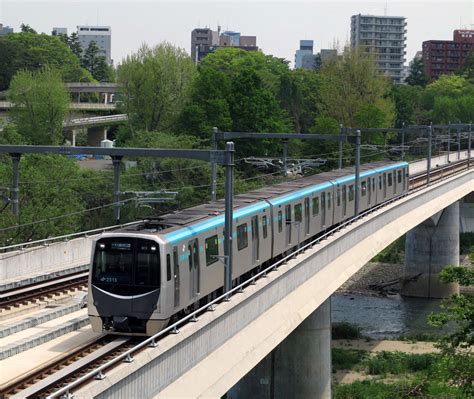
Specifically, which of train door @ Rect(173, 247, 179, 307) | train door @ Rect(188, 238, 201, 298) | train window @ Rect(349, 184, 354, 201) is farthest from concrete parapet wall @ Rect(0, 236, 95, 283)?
train window @ Rect(349, 184, 354, 201)

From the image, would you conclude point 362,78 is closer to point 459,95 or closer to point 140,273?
point 459,95

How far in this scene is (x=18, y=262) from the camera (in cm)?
3453

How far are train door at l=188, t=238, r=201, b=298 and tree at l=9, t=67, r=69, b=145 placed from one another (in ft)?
202

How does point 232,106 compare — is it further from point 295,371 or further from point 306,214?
point 306,214

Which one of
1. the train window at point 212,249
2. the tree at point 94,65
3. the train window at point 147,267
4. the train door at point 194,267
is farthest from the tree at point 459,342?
the tree at point 94,65

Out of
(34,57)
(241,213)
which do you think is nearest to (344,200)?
(241,213)

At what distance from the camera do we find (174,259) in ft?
78.6

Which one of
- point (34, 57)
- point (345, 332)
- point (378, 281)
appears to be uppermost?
point (34, 57)

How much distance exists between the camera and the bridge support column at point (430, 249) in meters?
76.2

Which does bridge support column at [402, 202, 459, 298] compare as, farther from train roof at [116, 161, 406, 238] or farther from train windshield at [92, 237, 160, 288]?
train windshield at [92, 237, 160, 288]

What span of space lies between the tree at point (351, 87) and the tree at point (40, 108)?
110 feet

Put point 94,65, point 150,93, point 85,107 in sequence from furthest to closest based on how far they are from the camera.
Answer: point 94,65 → point 85,107 → point 150,93

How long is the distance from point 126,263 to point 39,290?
999 cm

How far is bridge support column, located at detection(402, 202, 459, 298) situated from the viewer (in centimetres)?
7625
